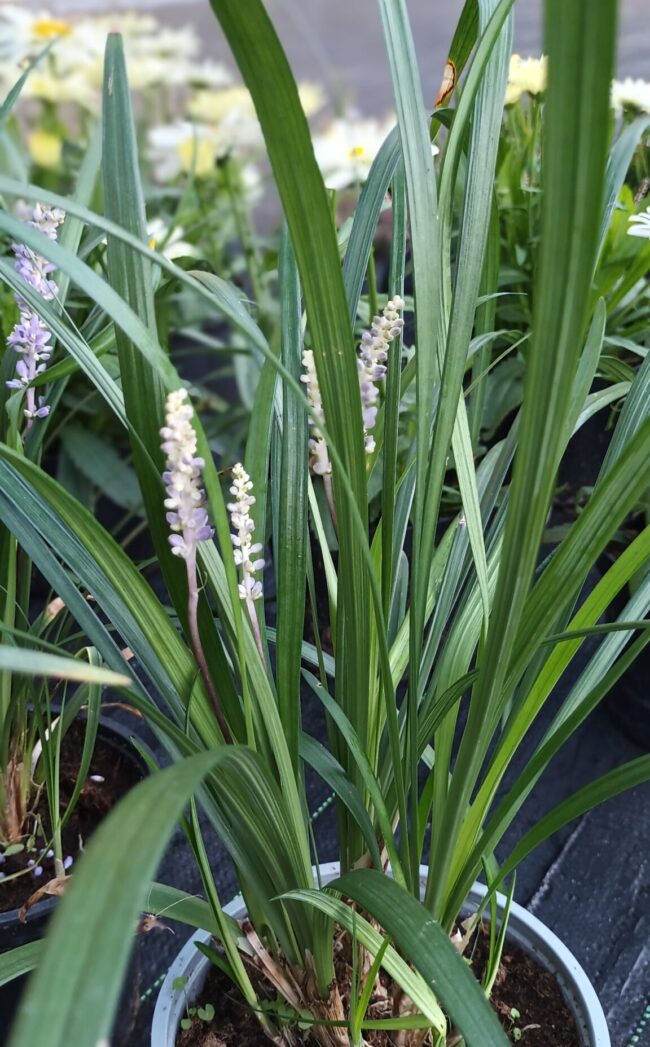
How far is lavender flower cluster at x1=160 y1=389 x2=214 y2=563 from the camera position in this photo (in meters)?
0.30

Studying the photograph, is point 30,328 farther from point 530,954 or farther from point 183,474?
point 530,954

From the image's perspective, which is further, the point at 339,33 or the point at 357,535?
the point at 339,33

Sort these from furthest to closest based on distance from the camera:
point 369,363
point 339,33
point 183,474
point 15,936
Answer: point 339,33 → point 15,936 → point 369,363 → point 183,474

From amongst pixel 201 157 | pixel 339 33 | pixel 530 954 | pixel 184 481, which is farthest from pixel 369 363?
pixel 339 33

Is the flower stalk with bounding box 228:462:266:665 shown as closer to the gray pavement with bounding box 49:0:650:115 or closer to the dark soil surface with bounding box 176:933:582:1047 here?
the dark soil surface with bounding box 176:933:582:1047

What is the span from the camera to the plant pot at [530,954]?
46 centimetres

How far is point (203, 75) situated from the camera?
4.46ft

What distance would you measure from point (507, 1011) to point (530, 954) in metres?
0.03

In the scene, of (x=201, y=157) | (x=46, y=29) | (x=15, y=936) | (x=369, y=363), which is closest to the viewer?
(x=369, y=363)

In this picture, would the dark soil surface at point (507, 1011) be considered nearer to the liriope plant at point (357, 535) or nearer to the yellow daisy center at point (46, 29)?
the liriope plant at point (357, 535)

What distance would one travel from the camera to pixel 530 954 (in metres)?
0.52

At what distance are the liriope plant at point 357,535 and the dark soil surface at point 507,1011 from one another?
19 mm

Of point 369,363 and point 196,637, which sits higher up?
point 369,363

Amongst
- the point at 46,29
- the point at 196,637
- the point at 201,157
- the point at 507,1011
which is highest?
the point at 46,29
